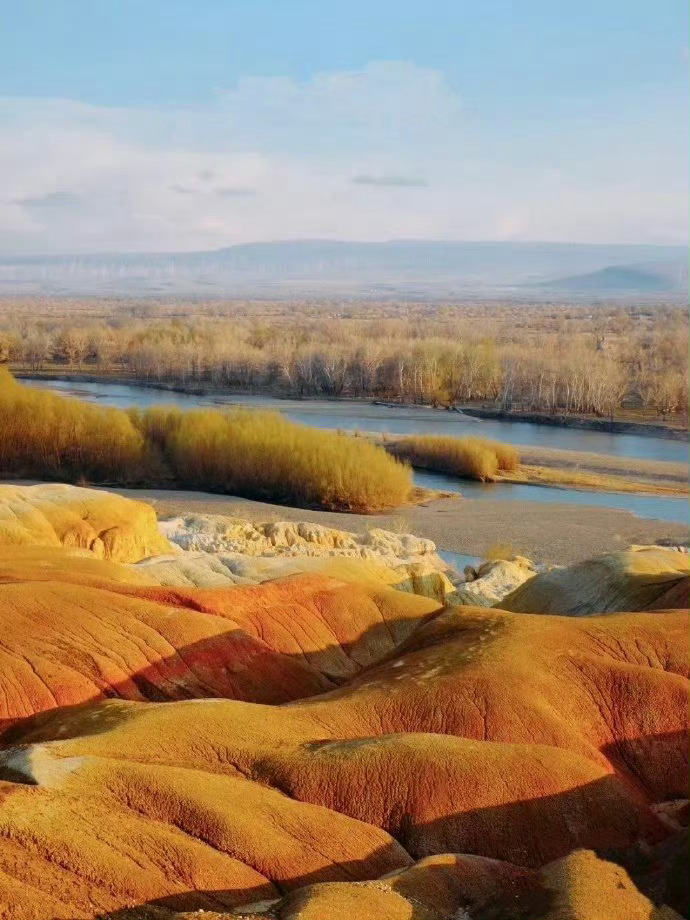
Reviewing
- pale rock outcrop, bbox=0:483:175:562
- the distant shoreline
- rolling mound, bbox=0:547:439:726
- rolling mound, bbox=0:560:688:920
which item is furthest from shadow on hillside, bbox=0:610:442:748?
the distant shoreline

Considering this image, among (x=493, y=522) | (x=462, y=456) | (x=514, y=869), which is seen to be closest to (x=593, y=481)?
(x=462, y=456)

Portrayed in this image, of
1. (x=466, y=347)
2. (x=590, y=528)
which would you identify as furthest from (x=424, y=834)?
(x=466, y=347)

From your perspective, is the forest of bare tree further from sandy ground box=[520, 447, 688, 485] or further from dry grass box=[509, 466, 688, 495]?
dry grass box=[509, 466, 688, 495]

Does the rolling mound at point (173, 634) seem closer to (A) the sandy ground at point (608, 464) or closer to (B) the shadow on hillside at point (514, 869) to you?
(B) the shadow on hillside at point (514, 869)

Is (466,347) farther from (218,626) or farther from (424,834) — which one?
(424,834)

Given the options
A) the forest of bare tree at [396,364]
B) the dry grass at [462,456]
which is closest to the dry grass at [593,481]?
the dry grass at [462,456]
